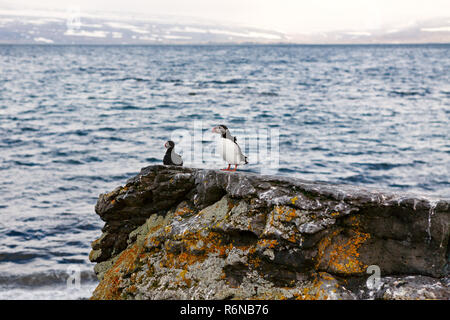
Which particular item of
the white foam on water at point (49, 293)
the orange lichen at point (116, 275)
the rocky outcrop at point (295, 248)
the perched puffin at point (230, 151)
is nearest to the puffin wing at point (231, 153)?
the perched puffin at point (230, 151)

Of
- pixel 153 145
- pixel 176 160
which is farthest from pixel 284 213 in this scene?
pixel 153 145

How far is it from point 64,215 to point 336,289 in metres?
10.4

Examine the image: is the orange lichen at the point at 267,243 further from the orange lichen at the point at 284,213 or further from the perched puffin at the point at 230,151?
the perched puffin at the point at 230,151

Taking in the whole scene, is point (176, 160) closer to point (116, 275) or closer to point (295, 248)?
point (116, 275)

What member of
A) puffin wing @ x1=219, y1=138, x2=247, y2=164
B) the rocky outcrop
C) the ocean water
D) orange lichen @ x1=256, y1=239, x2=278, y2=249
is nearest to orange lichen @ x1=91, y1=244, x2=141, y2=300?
the rocky outcrop

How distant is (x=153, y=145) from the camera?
21094 millimetres

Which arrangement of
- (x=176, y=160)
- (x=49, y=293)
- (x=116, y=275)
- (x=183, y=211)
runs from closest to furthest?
(x=116, y=275) < (x=183, y=211) < (x=176, y=160) < (x=49, y=293)

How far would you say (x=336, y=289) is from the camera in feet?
13.0

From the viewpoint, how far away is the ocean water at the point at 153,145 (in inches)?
424

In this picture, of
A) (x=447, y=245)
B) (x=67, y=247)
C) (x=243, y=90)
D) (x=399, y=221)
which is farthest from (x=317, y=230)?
(x=243, y=90)

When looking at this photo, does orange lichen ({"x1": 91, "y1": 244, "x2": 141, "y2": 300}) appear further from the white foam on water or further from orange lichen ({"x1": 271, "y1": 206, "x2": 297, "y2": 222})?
the white foam on water

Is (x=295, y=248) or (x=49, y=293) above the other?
(x=295, y=248)

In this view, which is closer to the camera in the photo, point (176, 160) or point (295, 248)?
point (295, 248)

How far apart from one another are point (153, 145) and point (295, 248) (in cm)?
1756
